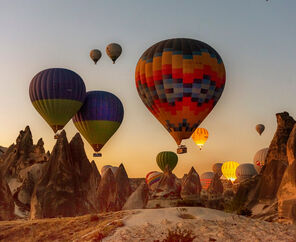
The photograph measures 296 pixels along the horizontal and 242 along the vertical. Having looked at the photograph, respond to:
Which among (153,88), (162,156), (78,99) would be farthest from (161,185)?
(153,88)

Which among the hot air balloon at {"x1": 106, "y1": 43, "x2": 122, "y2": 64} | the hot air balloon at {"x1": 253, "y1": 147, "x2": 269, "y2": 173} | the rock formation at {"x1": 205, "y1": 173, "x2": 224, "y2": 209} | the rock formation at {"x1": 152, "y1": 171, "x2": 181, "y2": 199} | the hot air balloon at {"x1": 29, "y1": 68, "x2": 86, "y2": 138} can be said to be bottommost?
the rock formation at {"x1": 205, "y1": 173, "x2": 224, "y2": 209}

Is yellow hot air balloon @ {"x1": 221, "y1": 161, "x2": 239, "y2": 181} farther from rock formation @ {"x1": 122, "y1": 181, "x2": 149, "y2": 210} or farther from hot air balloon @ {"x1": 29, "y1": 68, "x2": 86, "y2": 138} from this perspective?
hot air balloon @ {"x1": 29, "y1": 68, "x2": 86, "y2": 138}

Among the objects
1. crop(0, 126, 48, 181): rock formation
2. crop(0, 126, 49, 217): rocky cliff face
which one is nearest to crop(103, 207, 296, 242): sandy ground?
crop(0, 126, 49, 217): rocky cliff face

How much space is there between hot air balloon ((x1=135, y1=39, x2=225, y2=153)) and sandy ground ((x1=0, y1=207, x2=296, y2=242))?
16.8 meters

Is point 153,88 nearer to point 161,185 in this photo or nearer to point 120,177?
point 161,185

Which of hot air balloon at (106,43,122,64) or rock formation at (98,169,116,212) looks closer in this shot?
hot air balloon at (106,43,122,64)

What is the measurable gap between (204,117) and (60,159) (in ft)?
48.4

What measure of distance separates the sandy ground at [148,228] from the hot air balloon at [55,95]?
23.8 metres

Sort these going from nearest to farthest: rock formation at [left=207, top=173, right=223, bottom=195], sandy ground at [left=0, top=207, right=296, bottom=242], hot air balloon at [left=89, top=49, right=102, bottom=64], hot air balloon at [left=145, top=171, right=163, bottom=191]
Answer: sandy ground at [left=0, top=207, right=296, bottom=242], hot air balloon at [left=89, top=49, right=102, bottom=64], rock formation at [left=207, top=173, right=223, bottom=195], hot air balloon at [left=145, top=171, right=163, bottom=191]

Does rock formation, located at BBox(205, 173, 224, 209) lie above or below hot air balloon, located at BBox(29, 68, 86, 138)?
below

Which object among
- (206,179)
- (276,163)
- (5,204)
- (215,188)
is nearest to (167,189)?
(215,188)

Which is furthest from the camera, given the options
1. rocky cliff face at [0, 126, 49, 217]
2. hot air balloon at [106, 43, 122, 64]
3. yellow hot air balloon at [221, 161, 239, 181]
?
yellow hot air balloon at [221, 161, 239, 181]

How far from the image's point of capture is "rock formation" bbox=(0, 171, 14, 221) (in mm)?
36000

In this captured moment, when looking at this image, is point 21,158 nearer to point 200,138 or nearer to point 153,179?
point 153,179
